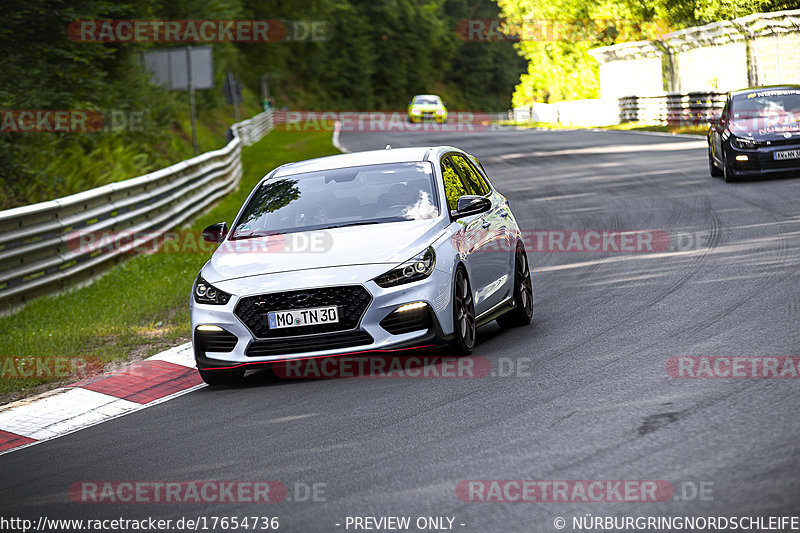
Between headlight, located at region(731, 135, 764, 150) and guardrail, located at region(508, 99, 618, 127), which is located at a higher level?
guardrail, located at region(508, 99, 618, 127)

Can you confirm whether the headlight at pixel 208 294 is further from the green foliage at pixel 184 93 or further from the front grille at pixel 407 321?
the green foliage at pixel 184 93

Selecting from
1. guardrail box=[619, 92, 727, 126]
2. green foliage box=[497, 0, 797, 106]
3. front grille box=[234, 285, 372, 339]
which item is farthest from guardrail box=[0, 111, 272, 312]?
green foliage box=[497, 0, 797, 106]

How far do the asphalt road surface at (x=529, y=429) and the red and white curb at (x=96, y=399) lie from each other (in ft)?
→ 0.77

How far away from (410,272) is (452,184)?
1.72m

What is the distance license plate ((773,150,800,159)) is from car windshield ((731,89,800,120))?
0.71 meters

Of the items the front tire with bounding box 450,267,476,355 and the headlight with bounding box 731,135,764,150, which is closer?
the front tire with bounding box 450,267,476,355

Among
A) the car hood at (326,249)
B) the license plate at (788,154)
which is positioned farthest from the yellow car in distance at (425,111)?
the car hood at (326,249)

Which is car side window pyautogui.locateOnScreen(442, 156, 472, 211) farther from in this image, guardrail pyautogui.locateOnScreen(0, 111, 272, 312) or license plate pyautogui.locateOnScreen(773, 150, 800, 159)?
license plate pyautogui.locateOnScreen(773, 150, 800, 159)

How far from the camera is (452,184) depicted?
950cm

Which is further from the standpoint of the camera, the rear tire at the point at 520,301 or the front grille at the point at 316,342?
the rear tire at the point at 520,301

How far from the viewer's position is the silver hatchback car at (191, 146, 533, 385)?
310 inches

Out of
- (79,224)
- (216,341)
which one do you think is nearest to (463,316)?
(216,341)

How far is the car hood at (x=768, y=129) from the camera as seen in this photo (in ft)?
64.5

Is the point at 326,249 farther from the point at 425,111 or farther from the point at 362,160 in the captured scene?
the point at 425,111
